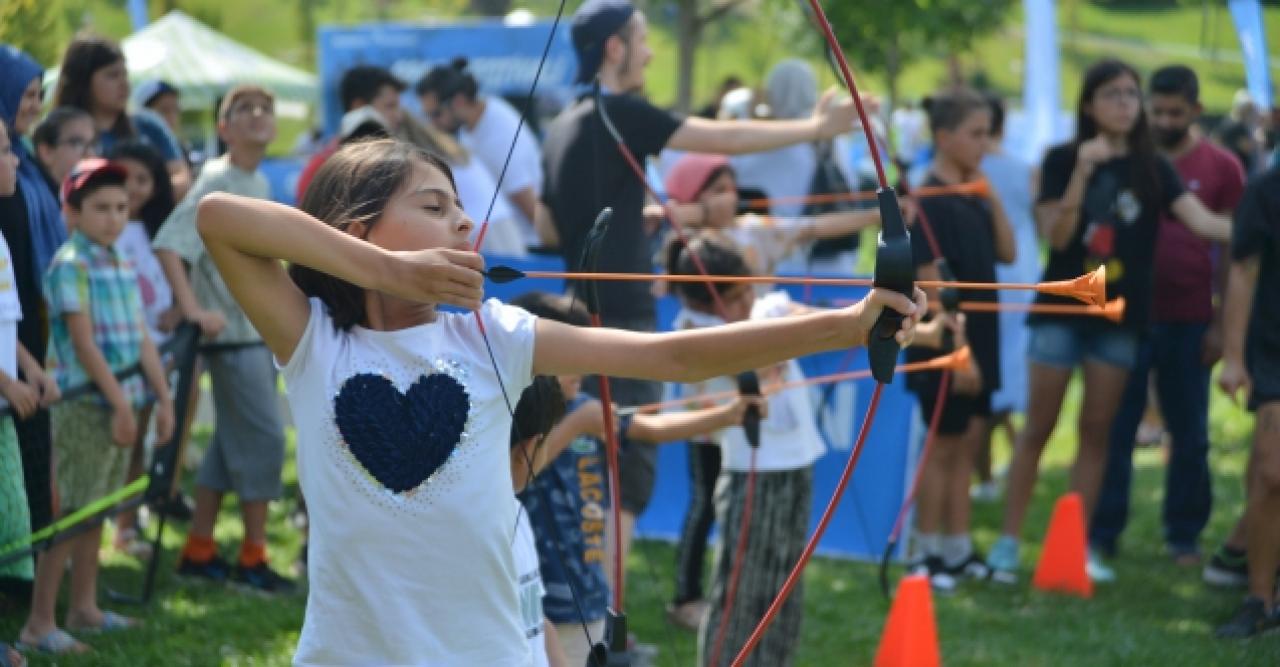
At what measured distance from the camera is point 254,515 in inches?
224

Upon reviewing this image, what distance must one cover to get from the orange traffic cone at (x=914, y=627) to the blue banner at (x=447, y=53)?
34.9ft

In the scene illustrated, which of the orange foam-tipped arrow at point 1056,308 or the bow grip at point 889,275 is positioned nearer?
the bow grip at point 889,275

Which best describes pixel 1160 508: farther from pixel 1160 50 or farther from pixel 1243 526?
pixel 1160 50

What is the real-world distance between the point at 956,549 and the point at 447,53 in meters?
11.0

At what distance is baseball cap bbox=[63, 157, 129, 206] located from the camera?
4.91 m

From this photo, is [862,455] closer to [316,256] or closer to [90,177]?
[90,177]

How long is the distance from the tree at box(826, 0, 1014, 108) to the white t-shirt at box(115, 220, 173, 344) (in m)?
5.00

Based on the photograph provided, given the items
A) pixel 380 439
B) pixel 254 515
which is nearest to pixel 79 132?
pixel 254 515

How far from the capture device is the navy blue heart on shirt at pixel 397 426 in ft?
8.22

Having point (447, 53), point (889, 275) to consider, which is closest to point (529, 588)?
point (889, 275)

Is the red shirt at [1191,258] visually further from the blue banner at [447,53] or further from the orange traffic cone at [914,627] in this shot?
the blue banner at [447,53]

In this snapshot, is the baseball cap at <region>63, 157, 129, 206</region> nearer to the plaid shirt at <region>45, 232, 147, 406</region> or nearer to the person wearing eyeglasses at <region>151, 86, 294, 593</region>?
the plaid shirt at <region>45, 232, 147, 406</region>

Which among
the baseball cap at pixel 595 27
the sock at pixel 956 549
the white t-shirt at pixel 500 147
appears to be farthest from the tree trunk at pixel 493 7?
the baseball cap at pixel 595 27

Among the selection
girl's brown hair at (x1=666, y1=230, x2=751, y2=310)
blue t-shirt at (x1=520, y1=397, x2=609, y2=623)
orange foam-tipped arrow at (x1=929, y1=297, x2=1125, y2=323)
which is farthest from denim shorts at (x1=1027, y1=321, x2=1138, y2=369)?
blue t-shirt at (x1=520, y1=397, x2=609, y2=623)
